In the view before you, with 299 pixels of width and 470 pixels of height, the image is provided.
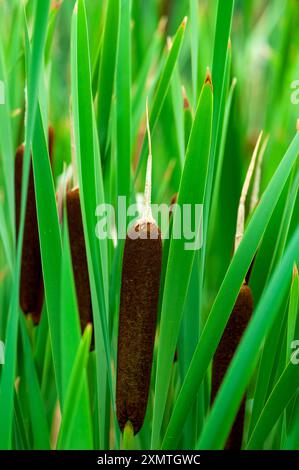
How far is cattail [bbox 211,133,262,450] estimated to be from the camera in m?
0.59

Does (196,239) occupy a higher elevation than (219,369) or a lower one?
higher

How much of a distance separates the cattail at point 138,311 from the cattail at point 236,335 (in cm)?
8

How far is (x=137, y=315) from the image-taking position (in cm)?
54

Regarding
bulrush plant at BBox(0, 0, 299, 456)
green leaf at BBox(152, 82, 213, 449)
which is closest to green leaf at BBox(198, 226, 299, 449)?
bulrush plant at BBox(0, 0, 299, 456)

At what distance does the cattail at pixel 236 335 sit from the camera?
590 mm

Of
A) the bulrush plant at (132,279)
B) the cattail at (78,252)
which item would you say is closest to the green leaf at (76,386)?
the bulrush plant at (132,279)

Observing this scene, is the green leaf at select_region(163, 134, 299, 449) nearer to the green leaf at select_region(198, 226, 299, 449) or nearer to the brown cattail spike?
the green leaf at select_region(198, 226, 299, 449)

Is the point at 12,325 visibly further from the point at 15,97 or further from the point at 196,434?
the point at 15,97

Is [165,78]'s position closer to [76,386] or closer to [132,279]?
[132,279]

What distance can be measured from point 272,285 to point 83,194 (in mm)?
196

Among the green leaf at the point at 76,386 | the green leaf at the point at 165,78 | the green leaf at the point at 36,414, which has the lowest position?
the green leaf at the point at 36,414

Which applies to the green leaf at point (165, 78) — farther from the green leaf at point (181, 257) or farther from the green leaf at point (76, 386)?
the green leaf at point (76, 386)

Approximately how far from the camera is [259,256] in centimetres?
64
